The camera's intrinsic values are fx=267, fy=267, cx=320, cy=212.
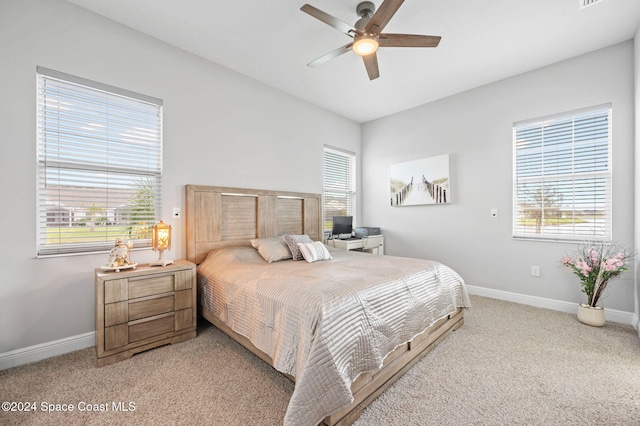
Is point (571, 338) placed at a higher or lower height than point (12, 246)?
lower

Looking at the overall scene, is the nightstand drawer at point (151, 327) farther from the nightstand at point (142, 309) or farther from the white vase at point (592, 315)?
the white vase at point (592, 315)

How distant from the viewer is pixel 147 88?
8.88 ft

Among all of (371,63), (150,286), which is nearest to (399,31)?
A: (371,63)

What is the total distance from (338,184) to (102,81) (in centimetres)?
343

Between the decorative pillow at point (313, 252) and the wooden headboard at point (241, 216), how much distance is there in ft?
2.78

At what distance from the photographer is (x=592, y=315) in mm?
2723

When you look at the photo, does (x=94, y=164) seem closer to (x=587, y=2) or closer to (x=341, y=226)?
(x=341, y=226)

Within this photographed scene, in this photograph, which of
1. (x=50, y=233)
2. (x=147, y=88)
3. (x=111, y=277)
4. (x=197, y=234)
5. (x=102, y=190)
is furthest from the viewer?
(x=197, y=234)

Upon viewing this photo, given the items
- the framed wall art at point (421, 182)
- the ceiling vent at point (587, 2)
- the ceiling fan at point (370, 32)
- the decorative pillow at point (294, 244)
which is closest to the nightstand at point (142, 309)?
the decorative pillow at point (294, 244)

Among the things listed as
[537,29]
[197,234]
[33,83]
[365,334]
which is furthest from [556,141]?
[33,83]

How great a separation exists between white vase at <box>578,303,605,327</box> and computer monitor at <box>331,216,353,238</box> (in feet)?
9.46

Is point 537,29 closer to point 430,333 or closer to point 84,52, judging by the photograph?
point 430,333

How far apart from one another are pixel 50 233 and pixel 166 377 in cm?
156

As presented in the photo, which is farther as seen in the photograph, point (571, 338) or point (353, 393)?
point (571, 338)
